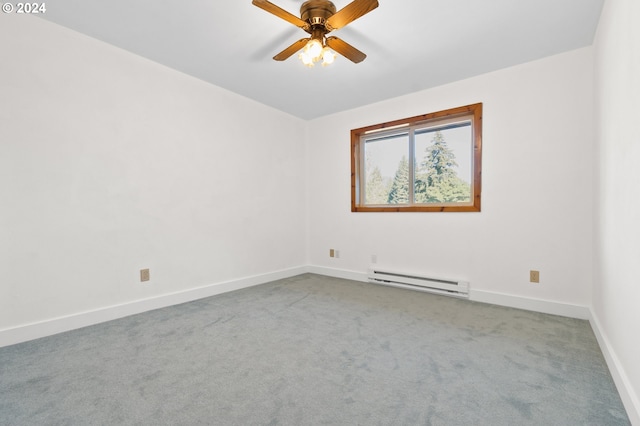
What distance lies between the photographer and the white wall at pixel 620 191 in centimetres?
125

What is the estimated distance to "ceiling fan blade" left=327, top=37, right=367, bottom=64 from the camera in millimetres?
2046

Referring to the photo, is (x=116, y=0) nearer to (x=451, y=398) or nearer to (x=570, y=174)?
(x=451, y=398)

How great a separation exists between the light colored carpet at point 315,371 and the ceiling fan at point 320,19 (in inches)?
81.3

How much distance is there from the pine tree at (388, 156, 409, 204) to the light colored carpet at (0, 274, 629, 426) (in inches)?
61.5

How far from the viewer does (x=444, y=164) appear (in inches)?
131

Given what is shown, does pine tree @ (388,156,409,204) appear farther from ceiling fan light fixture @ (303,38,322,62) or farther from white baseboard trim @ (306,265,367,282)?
ceiling fan light fixture @ (303,38,322,62)

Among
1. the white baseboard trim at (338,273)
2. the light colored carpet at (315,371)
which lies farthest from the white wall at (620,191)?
the white baseboard trim at (338,273)

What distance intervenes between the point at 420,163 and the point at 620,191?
210cm

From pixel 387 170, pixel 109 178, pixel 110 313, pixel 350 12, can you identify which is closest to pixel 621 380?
pixel 350 12

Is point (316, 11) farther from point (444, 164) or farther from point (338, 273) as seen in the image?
point (338, 273)

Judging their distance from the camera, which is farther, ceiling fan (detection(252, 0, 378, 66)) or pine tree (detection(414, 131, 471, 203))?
pine tree (detection(414, 131, 471, 203))

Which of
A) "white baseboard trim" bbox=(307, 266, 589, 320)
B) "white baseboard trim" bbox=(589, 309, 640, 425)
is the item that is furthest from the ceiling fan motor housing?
"white baseboard trim" bbox=(307, 266, 589, 320)

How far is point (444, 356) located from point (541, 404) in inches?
20.7

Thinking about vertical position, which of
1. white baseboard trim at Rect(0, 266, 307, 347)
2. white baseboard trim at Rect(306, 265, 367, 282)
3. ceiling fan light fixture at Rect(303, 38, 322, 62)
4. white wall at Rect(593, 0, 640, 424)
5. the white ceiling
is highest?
the white ceiling
